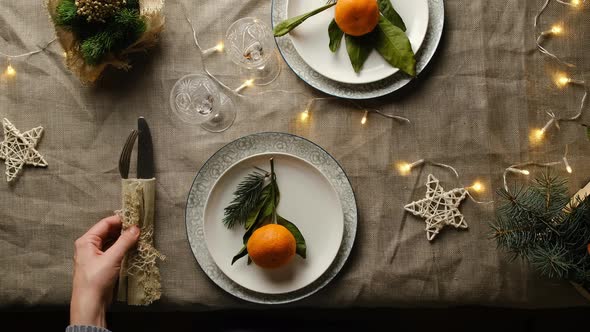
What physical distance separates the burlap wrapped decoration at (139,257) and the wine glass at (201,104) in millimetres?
152

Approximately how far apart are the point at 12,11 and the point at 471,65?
36.6 inches

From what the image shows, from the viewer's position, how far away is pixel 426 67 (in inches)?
40.0

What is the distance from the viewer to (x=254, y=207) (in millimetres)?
976

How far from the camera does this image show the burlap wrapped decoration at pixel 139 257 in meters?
0.96

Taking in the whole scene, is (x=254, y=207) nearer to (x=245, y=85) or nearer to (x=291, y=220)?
(x=291, y=220)

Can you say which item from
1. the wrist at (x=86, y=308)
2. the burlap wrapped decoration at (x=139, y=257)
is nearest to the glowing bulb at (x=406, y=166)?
the burlap wrapped decoration at (x=139, y=257)

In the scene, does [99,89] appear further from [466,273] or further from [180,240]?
[466,273]

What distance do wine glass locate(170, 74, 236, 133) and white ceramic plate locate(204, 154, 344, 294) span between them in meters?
0.11

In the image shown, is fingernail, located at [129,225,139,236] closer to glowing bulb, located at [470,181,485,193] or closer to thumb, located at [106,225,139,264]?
thumb, located at [106,225,139,264]

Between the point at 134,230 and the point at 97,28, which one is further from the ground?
the point at 97,28

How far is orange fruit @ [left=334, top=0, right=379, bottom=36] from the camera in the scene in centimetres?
92

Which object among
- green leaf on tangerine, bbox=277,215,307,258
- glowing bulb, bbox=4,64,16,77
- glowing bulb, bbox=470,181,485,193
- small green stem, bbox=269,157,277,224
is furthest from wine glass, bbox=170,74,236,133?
glowing bulb, bbox=470,181,485,193

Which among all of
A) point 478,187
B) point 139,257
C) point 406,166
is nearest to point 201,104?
point 139,257

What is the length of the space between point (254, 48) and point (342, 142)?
10.2 inches
